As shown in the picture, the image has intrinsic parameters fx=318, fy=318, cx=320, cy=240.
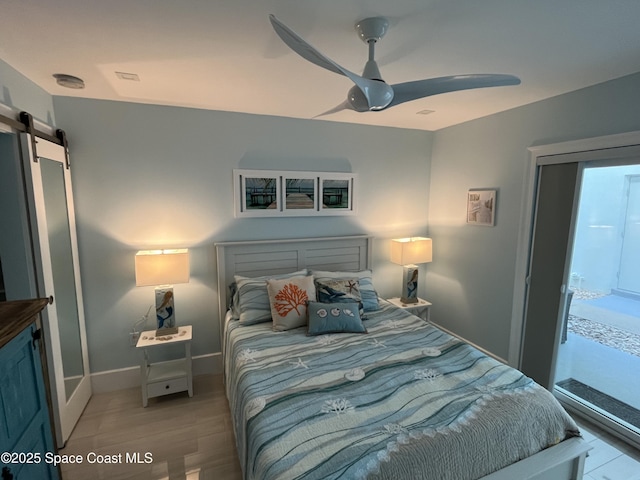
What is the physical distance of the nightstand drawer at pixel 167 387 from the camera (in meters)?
2.59

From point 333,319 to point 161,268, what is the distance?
1432mm


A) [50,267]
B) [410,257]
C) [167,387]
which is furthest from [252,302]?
[410,257]

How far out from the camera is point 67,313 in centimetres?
243

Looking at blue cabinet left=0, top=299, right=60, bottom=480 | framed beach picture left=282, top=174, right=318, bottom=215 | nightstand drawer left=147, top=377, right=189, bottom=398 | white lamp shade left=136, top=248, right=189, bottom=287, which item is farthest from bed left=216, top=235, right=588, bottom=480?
framed beach picture left=282, top=174, right=318, bottom=215

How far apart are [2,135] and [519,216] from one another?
12.3 ft

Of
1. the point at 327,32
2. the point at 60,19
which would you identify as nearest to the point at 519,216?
the point at 327,32

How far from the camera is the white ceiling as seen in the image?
4.41 ft

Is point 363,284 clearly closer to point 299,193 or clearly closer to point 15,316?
point 299,193

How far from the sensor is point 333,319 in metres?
2.49

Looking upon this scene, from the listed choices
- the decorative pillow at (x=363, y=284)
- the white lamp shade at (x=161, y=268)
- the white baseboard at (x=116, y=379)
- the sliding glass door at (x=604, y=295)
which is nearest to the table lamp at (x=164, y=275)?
the white lamp shade at (x=161, y=268)

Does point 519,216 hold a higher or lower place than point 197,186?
lower

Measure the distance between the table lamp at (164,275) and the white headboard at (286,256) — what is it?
390 mm

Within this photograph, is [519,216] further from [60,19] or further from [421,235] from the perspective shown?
[60,19]

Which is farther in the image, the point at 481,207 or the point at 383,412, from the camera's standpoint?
the point at 481,207
